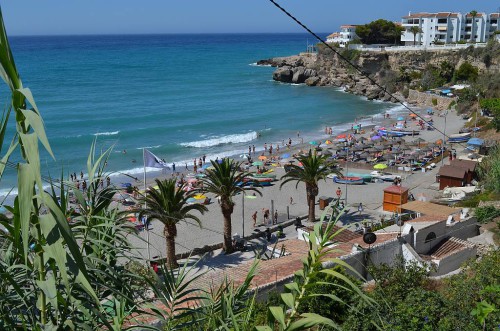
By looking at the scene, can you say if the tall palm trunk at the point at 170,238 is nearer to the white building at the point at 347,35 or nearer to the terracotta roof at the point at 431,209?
the terracotta roof at the point at 431,209

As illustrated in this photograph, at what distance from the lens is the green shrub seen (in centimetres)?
1806

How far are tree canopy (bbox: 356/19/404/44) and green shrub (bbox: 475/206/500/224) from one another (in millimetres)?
71076

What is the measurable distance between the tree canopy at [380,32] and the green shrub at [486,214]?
71.1 m

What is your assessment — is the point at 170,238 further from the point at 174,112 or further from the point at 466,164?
the point at 174,112

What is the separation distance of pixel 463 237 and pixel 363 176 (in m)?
13.6

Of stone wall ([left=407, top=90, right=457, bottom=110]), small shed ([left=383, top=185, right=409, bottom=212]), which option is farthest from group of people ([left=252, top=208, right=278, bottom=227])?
stone wall ([left=407, top=90, right=457, bottom=110])

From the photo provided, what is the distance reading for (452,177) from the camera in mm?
26562

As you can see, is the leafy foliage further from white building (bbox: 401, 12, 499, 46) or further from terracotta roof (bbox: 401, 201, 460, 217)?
terracotta roof (bbox: 401, 201, 460, 217)

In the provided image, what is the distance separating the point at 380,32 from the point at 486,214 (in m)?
72.7

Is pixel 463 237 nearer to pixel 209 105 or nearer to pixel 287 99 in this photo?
pixel 209 105

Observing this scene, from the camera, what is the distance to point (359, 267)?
529 inches

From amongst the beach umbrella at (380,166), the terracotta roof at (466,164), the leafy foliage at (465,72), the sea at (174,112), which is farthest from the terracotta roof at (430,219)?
the leafy foliage at (465,72)

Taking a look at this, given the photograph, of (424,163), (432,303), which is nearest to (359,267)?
(432,303)

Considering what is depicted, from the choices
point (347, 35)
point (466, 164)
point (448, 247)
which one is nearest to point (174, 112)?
point (466, 164)
